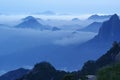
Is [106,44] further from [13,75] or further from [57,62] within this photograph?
[13,75]

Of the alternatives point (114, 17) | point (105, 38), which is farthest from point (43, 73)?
point (105, 38)

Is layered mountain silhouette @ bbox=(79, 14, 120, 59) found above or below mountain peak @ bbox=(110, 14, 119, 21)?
above

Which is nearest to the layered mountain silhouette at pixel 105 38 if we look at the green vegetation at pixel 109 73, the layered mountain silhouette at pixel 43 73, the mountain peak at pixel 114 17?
the mountain peak at pixel 114 17

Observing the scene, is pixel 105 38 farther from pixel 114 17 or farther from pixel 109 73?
pixel 109 73

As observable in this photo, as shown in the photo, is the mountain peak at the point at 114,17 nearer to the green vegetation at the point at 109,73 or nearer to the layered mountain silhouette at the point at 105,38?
the layered mountain silhouette at the point at 105,38

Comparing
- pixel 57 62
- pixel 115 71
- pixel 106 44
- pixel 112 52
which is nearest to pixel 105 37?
pixel 106 44

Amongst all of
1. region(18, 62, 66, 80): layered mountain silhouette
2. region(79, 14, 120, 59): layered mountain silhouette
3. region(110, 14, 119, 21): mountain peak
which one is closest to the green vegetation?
region(18, 62, 66, 80): layered mountain silhouette

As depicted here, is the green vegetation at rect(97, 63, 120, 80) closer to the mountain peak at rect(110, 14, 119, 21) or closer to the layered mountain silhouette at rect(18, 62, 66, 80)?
the layered mountain silhouette at rect(18, 62, 66, 80)
